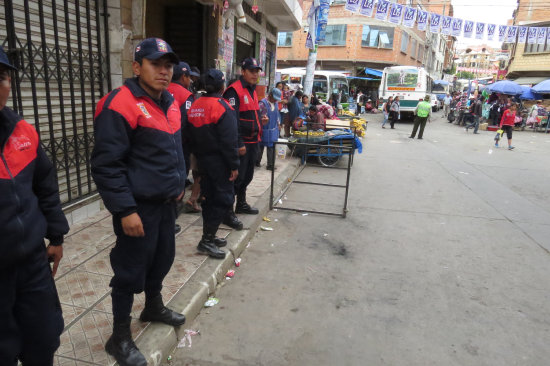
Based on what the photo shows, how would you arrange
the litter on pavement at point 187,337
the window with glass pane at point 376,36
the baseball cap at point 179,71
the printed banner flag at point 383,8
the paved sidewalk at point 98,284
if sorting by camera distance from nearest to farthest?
the paved sidewalk at point 98,284 → the litter on pavement at point 187,337 → the baseball cap at point 179,71 → the printed banner flag at point 383,8 → the window with glass pane at point 376,36

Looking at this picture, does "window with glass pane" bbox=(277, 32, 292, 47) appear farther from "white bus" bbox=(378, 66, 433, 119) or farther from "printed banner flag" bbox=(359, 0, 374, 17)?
"printed banner flag" bbox=(359, 0, 374, 17)

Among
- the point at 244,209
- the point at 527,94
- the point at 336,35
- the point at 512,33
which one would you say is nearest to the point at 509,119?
the point at 512,33

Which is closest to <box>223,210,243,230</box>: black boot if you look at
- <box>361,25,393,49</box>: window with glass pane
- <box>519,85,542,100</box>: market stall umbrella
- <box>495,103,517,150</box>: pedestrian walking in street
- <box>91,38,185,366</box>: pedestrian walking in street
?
<box>91,38,185,366</box>: pedestrian walking in street

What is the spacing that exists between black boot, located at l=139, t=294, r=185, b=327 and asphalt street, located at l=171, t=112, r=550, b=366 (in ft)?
0.71

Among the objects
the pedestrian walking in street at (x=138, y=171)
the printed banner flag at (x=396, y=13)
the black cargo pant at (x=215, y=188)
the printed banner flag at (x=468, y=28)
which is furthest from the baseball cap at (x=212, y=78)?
the printed banner flag at (x=468, y=28)

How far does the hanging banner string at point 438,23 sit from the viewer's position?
13.7 meters

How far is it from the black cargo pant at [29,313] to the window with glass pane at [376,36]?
32931mm

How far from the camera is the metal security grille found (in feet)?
11.2

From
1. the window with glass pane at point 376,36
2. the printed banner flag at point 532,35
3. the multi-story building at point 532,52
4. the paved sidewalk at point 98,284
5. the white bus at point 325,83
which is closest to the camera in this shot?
the paved sidewalk at point 98,284

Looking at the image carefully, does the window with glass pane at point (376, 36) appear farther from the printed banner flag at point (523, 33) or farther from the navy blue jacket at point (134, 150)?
the navy blue jacket at point (134, 150)

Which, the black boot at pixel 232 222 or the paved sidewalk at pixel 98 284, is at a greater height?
the black boot at pixel 232 222

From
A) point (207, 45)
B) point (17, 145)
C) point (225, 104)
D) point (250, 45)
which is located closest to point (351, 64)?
point (250, 45)

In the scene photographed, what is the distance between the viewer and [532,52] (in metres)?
26.8

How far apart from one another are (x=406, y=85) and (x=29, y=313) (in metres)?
22.6
